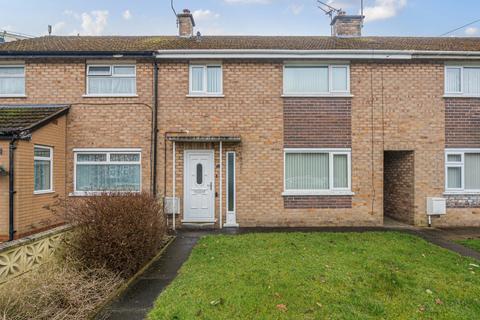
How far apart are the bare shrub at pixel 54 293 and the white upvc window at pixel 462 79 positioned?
35.3 ft

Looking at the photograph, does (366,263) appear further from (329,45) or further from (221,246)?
(329,45)

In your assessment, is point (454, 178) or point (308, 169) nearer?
point (308, 169)

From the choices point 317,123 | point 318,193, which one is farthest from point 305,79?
point 318,193

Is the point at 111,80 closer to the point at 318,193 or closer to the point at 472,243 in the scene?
the point at 318,193

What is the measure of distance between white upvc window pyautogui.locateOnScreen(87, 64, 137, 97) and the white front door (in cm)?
281

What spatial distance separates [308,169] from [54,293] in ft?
24.4

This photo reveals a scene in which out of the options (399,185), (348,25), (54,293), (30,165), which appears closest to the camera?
(54,293)

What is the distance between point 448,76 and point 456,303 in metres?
8.18

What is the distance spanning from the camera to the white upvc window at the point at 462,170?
9812mm

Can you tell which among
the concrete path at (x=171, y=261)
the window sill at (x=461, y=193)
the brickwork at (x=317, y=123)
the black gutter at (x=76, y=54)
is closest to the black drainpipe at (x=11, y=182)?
the black gutter at (x=76, y=54)

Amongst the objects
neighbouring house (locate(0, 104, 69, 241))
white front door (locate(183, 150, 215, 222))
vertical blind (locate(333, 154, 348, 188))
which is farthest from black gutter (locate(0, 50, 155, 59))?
vertical blind (locate(333, 154, 348, 188))

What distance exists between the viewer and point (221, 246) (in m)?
7.07

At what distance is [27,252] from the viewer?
15.4 ft

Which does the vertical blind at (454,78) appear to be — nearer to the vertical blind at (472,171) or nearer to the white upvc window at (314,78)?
the vertical blind at (472,171)
